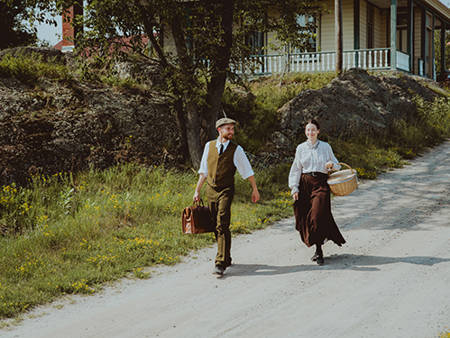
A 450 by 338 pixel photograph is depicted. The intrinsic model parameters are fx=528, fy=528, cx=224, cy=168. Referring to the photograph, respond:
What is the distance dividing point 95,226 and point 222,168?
266 centimetres

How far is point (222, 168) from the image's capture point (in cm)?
659

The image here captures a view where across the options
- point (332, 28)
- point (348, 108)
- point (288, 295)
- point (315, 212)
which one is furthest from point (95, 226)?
point (332, 28)

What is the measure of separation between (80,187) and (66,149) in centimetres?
121

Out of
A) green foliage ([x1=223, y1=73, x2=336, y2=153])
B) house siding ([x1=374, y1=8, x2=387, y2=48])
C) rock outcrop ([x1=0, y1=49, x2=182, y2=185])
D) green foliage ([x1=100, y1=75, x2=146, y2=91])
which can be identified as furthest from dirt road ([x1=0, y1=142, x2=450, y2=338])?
house siding ([x1=374, y1=8, x2=387, y2=48])

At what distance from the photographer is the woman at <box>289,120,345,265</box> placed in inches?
271

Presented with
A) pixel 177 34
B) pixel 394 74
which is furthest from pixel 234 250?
pixel 394 74

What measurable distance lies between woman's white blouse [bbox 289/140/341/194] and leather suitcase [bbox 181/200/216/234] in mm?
1190

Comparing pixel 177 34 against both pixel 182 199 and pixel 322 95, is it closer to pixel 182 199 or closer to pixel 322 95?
pixel 182 199

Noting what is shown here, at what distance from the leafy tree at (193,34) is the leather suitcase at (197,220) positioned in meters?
5.28

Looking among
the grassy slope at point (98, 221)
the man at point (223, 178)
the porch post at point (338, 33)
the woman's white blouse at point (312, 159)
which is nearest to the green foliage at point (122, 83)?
the grassy slope at point (98, 221)

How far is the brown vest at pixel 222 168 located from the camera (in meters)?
6.59

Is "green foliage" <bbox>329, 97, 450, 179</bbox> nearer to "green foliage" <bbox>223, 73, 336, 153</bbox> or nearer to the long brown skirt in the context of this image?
"green foliage" <bbox>223, 73, 336, 153</bbox>

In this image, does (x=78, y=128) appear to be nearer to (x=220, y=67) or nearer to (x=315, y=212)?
(x=220, y=67)

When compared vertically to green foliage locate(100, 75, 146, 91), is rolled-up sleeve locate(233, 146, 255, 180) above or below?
below
